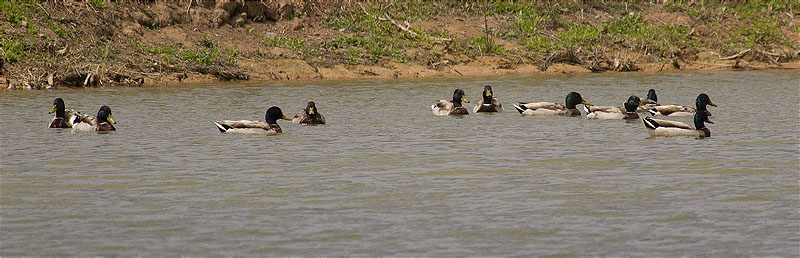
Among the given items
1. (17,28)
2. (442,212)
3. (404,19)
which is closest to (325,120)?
(442,212)

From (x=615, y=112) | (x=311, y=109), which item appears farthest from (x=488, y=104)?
(x=311, y=109)

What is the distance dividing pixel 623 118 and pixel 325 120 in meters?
5.59

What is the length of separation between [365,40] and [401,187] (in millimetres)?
22861

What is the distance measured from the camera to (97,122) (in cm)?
1809

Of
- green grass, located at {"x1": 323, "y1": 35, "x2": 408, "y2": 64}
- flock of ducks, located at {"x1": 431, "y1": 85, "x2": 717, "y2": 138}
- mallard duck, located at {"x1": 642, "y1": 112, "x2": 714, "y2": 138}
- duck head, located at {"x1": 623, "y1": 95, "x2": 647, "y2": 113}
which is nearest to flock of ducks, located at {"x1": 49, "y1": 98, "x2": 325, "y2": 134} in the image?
flock of ducks, located at {"x1": 431, "y1": 85, "x2": 717, "y2": 138}

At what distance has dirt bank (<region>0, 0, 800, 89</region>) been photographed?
29719 mm

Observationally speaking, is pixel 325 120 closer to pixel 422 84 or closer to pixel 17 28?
pixel 422 84

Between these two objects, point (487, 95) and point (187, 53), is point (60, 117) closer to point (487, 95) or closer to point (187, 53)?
point (487, 95)

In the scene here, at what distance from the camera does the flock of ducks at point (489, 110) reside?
16656 millimetres

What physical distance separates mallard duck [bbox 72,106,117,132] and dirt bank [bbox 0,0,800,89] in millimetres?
9738

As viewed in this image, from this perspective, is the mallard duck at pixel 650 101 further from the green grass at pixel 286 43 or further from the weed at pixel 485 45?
the green grass at pixel 286 43

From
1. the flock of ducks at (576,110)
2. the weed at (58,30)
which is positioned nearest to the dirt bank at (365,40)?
the weed at (58,30)

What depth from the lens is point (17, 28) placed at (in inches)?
1181

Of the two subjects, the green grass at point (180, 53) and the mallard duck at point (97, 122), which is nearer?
the mallard duck at point (97, 122)
